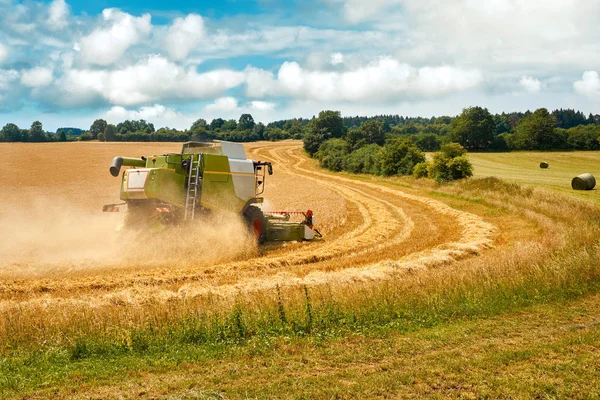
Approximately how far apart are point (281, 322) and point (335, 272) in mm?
4095

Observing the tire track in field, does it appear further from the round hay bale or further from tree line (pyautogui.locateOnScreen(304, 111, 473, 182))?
the round hay bale

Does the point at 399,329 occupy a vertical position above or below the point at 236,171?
below

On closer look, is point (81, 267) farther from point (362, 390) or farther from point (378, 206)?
point (378, 206)

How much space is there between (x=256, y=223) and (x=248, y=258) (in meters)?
1.80

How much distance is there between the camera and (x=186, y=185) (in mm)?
12562

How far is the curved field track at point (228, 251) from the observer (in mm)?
9570

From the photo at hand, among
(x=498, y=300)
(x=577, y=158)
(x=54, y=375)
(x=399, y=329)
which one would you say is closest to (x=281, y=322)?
(x=399, y=329)

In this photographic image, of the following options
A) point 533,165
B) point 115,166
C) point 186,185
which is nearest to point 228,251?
point 186,185

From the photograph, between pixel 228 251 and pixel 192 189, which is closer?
pixel 192 189

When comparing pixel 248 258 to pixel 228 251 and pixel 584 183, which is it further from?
pixel 584 183

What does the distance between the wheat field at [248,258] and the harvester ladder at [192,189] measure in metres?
0.47

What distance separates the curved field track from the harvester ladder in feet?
1.49

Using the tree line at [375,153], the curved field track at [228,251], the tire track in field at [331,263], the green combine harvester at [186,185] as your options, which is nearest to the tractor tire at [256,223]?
the green combine harvester at [186,185]

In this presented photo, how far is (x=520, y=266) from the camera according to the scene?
33.3ft
